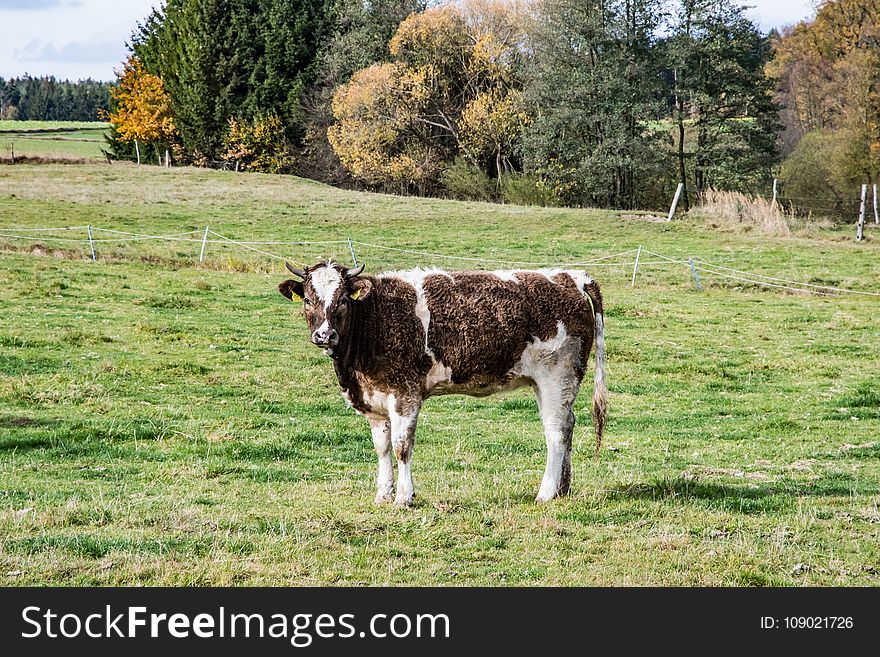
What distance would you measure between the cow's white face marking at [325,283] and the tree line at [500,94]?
47655 millimetres

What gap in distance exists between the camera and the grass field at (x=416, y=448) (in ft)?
25.7

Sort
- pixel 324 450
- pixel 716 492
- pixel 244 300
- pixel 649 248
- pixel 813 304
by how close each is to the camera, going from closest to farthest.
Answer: pixel 716 492
pixel 324 450
pixel 244 300
pixel 813 304
pixel 649 248

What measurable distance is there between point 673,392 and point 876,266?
799 inches

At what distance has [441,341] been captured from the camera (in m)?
9.88

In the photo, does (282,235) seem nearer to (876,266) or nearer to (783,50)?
(876,266)

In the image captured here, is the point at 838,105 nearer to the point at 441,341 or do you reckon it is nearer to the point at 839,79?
the point at 839,79

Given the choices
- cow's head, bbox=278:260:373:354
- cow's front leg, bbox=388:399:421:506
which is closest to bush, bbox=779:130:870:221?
cow's front leg, bbox=388:399:421:506

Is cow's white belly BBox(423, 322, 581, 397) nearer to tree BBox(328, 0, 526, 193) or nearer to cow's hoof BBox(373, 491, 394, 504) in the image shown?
cow's hoof BBox(373, 491, 394, 504)

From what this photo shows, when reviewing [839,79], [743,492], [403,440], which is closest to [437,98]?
[839,79]

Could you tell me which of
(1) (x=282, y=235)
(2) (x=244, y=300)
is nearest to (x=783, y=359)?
(2) (x=244, y=300)

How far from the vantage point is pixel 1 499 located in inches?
378

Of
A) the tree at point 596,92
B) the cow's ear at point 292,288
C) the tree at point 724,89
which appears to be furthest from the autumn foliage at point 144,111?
the cow's ear at point 292,288

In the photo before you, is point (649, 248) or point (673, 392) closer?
point (673, 392)

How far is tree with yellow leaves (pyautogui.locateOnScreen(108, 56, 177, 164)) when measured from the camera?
262 ft
